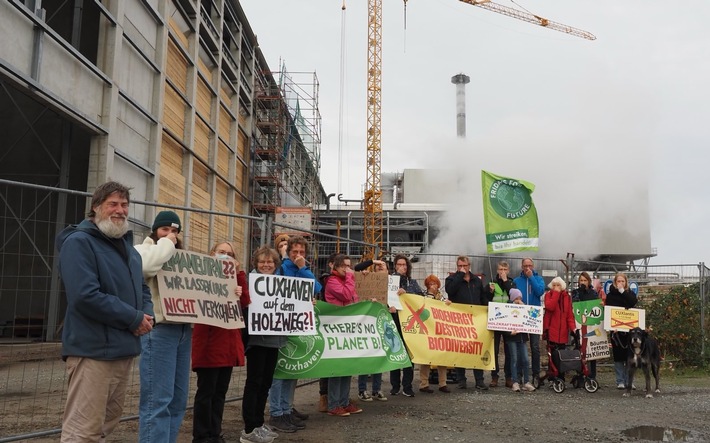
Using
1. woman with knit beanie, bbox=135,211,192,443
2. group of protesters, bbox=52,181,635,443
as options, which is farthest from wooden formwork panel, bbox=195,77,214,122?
woman with knit beanie, bbox=135,211,192,443

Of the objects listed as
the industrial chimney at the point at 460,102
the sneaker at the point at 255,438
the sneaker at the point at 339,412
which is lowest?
the sneaker at the point at 339,412

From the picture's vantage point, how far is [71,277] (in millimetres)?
3727

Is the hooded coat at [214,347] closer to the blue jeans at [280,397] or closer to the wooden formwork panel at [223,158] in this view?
the blue jeans at [280,397]

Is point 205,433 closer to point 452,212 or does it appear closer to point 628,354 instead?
point 628,354

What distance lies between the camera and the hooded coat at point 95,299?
146 inches

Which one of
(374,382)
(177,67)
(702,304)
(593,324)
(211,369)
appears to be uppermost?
(177,67)

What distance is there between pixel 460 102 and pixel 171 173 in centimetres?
6362

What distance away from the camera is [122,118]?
810 inches

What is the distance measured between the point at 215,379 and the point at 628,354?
7.59 meters

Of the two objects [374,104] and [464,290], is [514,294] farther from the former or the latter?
[374,104]

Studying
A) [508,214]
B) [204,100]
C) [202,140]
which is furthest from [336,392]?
[204,100]

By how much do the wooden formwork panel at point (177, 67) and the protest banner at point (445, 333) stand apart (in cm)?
1902

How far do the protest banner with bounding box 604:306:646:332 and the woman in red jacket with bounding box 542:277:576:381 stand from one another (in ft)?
2.26

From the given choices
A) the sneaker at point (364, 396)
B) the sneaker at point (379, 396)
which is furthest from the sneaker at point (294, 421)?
the sneaker at point (379, 396)
